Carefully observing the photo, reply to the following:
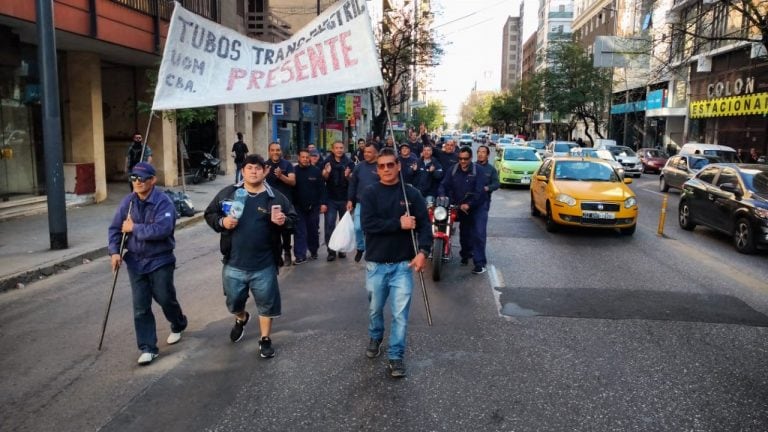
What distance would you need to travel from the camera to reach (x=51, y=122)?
9.73m

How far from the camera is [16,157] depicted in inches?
571

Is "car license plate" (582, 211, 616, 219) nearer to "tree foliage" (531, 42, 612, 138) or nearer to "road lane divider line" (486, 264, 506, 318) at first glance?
"road lane divider line" (486, 264, 506, 318)

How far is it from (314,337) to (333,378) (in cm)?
102

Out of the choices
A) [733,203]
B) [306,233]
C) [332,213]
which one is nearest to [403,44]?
[733,203]

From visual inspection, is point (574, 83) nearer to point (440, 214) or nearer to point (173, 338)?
point (440, 214)

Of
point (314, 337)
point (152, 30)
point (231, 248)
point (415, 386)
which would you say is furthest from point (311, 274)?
point (152, 30)

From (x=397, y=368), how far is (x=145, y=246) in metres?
2.29

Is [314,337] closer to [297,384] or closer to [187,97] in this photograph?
[297,384]

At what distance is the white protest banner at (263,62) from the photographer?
6047 mm

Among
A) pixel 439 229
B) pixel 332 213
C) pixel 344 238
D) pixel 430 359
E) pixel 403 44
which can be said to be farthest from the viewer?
pixel 403 44

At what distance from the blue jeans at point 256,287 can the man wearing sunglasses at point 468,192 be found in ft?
12.9

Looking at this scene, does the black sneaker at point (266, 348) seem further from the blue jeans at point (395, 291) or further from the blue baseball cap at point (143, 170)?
the blue baseball cap at point (143, 170)

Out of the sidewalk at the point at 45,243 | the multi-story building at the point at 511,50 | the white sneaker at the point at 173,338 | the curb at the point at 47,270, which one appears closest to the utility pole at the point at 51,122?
the sidewalk at the point at 45,243

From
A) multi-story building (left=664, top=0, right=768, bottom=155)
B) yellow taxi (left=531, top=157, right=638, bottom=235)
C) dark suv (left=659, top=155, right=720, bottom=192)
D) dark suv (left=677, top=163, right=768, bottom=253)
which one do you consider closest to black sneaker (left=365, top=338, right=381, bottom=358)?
yellow taxi (left=531, top=157, right=638, bottom=235)
